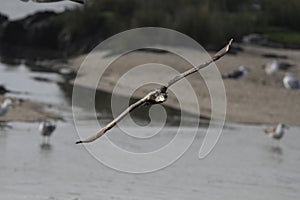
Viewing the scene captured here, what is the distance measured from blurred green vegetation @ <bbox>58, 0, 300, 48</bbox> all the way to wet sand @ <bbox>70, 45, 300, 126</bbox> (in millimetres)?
2464

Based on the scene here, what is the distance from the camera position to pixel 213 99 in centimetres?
2619

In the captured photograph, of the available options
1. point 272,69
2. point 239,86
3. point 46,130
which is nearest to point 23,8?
point 272,69

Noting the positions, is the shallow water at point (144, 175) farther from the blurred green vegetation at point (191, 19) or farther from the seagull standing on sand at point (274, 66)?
the blurred green vegetation at point (191, 19)

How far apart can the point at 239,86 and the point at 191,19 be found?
36.1 feet

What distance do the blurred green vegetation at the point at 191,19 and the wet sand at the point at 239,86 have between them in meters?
2.46

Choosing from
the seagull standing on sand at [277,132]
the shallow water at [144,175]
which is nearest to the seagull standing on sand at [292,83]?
the seagull standing on sand at [277,132]

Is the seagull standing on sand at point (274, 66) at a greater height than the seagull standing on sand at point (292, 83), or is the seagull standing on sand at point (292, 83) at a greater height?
the seagull standing on sand at point (274, 66)

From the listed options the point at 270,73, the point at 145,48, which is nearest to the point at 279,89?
the point at 270,73

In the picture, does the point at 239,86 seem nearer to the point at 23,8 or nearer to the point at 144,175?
the point at 144,175

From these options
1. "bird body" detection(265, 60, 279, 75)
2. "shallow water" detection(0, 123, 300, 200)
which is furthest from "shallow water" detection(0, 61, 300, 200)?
"bird body" detection(265, 60, 279, 75)

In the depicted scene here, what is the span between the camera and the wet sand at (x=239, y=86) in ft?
80.7

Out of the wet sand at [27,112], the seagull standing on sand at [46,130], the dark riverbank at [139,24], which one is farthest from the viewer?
the dark riverbank at [139,24]

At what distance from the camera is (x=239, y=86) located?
2859 cm

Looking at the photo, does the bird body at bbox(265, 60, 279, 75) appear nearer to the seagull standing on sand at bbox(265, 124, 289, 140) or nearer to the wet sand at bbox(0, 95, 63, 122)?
the wet sand at bbox(0, 95, 63, 122)
